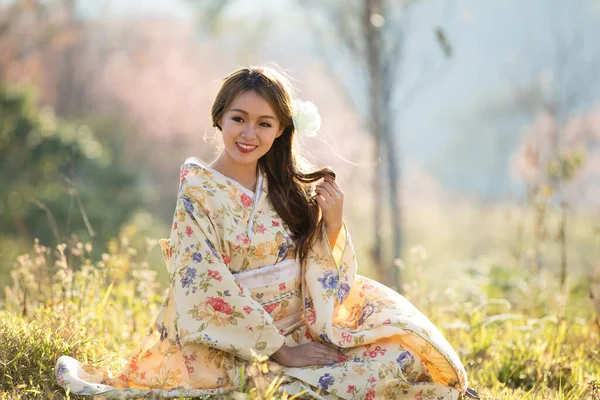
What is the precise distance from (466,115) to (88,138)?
2038 cm

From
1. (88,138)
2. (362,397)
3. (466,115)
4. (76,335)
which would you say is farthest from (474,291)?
(466,115)

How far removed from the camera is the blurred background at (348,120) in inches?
251

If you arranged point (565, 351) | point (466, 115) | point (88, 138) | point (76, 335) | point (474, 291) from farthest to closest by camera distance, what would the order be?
point (466, 115), point (88, 138), point (474, 291), point (565, 351), point (76, 335)

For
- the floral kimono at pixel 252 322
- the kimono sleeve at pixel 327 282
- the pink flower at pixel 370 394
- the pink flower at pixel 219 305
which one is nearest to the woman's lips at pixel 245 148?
the floral kimono at pixel 252 322

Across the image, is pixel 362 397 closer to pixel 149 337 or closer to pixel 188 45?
pixel 149 337

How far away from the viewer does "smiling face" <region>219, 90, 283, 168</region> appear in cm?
271

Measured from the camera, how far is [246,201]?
275cm

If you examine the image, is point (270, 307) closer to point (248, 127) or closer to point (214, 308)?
point (214, 308)

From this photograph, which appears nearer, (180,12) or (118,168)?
(118,168)

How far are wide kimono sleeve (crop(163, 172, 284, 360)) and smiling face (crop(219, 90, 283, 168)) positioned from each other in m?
0.36

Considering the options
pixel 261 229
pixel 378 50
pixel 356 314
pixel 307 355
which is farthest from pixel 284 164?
pixel 378 50

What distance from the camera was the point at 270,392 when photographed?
7.35 feet

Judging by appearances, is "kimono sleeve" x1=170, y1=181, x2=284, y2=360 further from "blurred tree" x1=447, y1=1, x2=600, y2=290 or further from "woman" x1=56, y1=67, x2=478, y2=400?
"blurred tree" x1=447, y1=1, x2=600, y2=290

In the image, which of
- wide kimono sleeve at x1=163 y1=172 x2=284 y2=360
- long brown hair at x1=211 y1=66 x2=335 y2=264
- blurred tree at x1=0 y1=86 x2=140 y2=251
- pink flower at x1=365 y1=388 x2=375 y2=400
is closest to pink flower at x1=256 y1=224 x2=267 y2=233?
long brown hair at x1=211 y1=66 x2=335 y2=264
